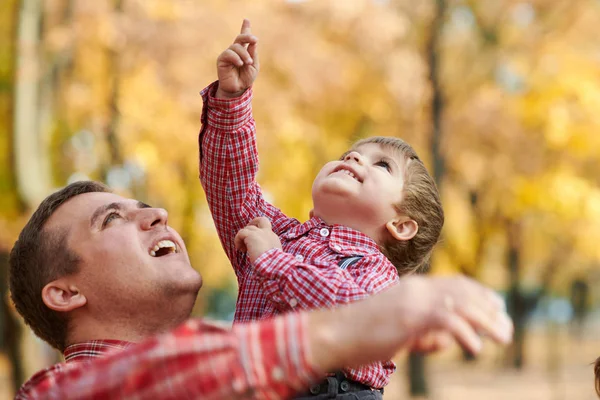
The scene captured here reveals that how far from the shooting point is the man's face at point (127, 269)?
218cm

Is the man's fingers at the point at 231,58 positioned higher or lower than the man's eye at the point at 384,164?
higher

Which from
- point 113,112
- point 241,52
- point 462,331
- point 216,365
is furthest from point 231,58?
point 113,112

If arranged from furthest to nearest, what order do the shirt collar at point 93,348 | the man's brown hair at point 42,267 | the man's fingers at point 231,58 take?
the man's fingers at point 231,58 < the man's brown hair at point 42,267 < the shirt collar at point 93,348

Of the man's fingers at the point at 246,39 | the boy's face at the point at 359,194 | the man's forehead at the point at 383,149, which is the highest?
the man's fingers at the point at 246,39

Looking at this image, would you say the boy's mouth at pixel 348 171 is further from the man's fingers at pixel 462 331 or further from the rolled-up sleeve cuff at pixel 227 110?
the man's fingers at pixel 462 331

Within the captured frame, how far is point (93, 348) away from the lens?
7.09ft

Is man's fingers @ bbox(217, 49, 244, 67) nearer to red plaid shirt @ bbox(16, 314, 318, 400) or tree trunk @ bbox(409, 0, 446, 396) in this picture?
red plaid shirt @ bbox(16, 314, 318, 400)

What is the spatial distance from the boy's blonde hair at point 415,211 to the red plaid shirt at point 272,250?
0.61 feet

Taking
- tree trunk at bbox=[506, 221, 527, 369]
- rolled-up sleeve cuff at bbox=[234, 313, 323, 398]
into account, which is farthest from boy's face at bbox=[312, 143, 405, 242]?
tree trunk at bbox=[506, 221, 527, 369]

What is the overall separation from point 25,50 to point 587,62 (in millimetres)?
7786

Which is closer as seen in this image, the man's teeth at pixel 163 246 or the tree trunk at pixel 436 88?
the man's teeth at pixel 163 246

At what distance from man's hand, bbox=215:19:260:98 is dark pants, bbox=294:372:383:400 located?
1029 mm

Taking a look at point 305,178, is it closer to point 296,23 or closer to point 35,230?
point 296,23

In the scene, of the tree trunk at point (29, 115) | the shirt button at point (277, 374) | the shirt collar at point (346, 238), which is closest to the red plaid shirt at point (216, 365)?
the shirt button at point (277, 374)
